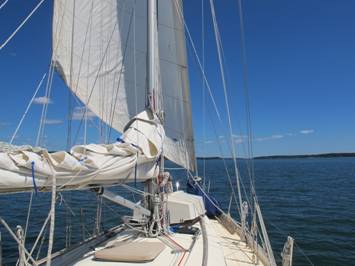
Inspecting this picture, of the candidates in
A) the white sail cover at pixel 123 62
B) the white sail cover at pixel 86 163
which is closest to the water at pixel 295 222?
the white sail cover at pixel 86 163

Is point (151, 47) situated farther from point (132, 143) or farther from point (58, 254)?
point (58, 254)

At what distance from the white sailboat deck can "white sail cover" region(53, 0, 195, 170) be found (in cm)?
308

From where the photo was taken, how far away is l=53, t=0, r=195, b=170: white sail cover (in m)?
7.95

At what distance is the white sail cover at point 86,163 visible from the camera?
3.27 m

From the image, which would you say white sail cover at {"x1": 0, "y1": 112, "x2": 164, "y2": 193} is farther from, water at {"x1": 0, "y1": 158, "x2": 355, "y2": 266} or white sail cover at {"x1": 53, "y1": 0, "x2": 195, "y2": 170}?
white sail cover at {"x1": 53, "y1": 0, "x2": 195, "y2": 170}

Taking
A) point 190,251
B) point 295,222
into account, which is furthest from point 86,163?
point 295,222

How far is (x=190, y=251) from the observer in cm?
517

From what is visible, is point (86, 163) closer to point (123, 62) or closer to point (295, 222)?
point (123, 62)

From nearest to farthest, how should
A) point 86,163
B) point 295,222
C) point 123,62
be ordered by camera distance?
point 86,163 < point 123,62 < point 295,222

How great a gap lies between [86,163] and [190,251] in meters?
2.35

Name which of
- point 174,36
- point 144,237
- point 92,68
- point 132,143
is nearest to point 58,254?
point 144,237

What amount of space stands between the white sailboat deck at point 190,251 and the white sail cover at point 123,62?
10.1ft

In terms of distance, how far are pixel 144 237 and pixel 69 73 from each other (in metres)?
4.08

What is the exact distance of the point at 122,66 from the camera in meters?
8.57
